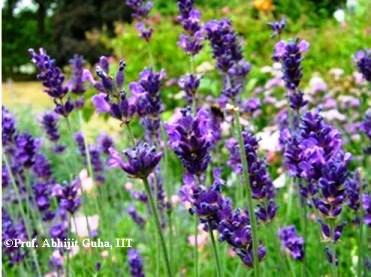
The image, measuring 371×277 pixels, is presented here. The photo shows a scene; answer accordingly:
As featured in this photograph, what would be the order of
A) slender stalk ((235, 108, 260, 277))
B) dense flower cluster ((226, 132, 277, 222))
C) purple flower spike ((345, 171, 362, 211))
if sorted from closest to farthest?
slender stalk ((235, 108, 260, 277)) < dense flower cluster ((226, 132, 277, 222)) < purple flower spike ((345, 171, 362, 211))

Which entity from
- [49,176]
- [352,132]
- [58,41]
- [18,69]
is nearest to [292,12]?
[352,132]

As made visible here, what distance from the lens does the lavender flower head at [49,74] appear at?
192 centimetres

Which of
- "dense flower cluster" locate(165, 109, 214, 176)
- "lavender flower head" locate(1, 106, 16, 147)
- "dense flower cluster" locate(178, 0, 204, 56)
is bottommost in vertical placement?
"dense flower cluster" locate(165, 109, 214, 176)

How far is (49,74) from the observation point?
6.49 feet

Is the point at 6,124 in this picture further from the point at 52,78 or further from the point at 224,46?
the point at 224,46

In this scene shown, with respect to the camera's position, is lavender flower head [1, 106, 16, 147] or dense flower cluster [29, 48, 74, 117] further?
lavender flower head [1, 106, 16, 147]

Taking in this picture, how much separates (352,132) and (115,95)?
3097mm

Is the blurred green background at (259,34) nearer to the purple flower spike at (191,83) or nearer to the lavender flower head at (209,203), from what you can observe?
the purple flower spike at (191,83)

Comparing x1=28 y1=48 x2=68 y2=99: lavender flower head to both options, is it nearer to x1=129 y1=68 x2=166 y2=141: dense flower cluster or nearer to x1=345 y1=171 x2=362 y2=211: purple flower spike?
x1=129 y1=68 x2=166 y2=141: dense flower cluster

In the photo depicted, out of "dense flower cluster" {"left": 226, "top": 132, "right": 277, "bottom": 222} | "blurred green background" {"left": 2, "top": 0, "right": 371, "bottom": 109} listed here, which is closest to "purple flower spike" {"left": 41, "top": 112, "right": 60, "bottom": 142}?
"dense flower cluster" {"left": 226, "top": 132, "right": 277, "bottom": 222}

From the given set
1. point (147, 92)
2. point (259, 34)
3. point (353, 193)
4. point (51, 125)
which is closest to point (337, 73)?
point (259, 34)

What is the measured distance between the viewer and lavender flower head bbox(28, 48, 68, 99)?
1918mm

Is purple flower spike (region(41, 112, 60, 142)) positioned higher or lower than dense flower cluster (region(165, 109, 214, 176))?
higher

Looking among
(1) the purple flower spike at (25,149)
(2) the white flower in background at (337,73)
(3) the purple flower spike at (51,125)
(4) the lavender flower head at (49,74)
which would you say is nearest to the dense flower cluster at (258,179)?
(4) the lavender flower head at (49,74)
